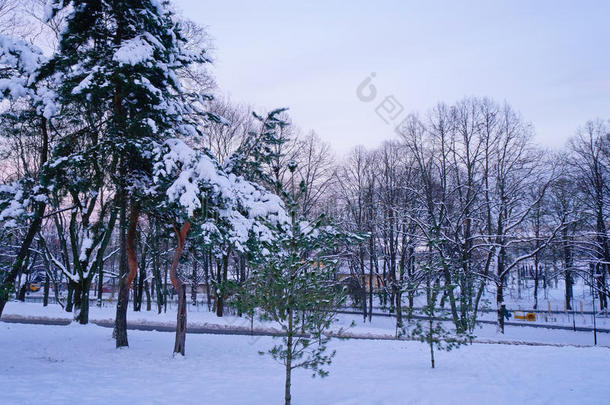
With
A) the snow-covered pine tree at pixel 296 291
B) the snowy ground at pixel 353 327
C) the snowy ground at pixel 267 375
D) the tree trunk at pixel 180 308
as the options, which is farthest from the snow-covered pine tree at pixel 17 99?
the snowy ground at pixel 353 327

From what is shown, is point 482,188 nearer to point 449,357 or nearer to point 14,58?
point 449,357

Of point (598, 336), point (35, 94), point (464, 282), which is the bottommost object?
point (598, 336)

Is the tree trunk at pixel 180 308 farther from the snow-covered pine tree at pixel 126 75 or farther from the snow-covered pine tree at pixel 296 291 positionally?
the snow-covered pine tree at pixel 296 291

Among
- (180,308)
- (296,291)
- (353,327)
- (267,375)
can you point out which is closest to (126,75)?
(180,308)

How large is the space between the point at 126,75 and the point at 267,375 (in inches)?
348

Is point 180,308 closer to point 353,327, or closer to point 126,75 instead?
point 126,75

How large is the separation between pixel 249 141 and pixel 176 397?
29.3ft

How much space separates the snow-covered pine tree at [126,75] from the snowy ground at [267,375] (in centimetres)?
264

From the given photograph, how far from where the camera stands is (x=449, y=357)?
12.9 meters

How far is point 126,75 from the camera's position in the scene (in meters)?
10.9

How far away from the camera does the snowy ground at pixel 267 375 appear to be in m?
7.46

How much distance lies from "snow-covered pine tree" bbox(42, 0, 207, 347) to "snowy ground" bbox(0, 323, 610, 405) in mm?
2644

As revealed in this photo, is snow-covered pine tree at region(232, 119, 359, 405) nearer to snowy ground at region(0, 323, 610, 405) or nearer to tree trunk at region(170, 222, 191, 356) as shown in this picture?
snowy ground at region(0, 323, 610, 405)

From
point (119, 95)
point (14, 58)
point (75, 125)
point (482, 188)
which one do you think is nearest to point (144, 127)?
point (119, 95)
